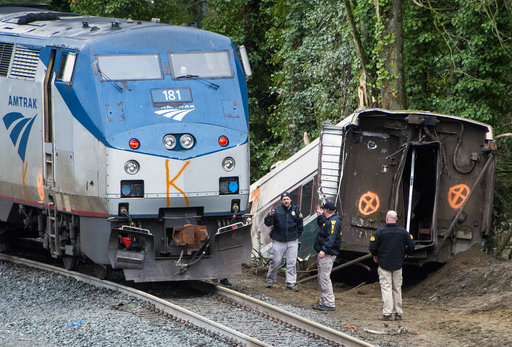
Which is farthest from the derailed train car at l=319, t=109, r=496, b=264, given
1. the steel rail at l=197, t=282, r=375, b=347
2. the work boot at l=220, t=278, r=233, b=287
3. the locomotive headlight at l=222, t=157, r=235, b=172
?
the steel rail at l=197, t=282, r=375, b=347

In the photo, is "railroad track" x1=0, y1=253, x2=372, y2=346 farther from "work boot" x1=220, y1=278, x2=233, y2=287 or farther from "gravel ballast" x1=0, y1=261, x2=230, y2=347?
"work boot" x1=220, y1=278, x2=233, y2=287

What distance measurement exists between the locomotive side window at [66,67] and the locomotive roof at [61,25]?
29 cm

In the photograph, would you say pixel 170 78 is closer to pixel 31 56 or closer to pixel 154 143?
pixel 154 143

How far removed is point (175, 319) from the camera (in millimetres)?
10523

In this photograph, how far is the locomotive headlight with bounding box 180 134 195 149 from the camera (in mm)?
11461

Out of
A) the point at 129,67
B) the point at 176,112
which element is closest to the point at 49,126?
the point at 129,67

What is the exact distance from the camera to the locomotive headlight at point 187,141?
1146cm

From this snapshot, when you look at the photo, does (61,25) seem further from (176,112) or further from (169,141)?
(169,141)

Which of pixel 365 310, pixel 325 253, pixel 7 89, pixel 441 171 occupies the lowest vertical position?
pixel 365 310

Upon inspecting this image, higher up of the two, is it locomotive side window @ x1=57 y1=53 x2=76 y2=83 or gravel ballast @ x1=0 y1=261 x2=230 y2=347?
locomotive side window @ x1=57 y1=53 x2=76 y2=83

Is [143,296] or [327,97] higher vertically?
[327,97]

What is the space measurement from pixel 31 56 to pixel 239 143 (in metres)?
3.52

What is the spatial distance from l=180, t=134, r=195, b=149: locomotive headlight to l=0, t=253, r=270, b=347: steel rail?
80.3 inches

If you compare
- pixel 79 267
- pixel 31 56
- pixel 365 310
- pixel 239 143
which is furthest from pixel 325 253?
pixel 31 56
